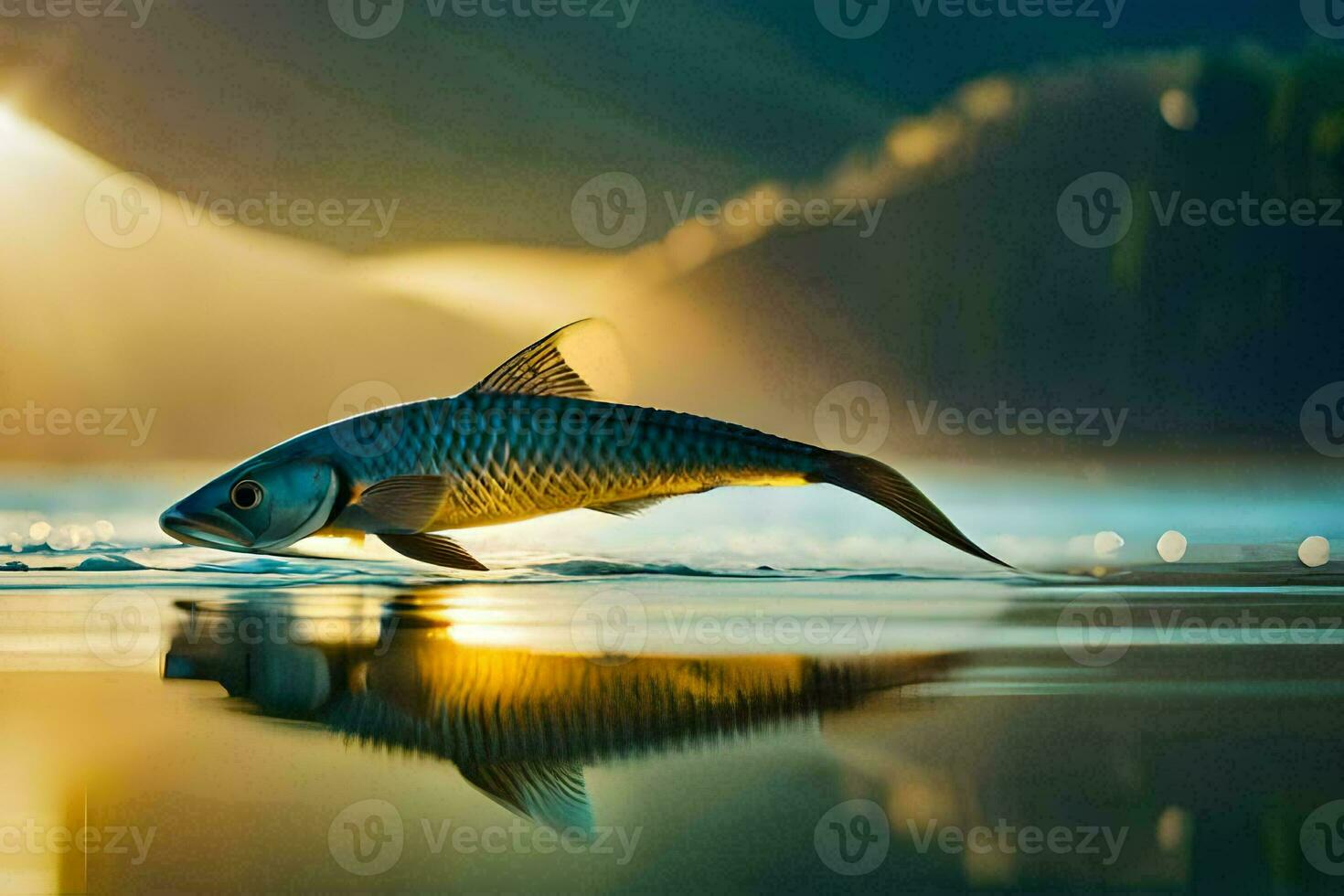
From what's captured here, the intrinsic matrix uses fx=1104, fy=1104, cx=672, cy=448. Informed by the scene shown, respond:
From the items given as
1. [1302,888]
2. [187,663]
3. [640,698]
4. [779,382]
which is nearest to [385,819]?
[640,698]

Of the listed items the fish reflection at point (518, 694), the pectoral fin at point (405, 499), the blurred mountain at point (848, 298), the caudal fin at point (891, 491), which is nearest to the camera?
the fish reflection at point (518, 694)

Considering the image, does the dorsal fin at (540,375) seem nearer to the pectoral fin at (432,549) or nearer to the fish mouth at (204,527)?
the pectoral fin at (432,549)

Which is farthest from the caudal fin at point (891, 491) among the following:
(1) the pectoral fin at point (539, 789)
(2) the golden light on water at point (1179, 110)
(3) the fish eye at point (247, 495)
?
(2) the golden light on water at point (1179, 110)

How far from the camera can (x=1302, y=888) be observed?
0.55m

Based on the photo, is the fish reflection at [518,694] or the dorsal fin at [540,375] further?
the dorsal fin at [540,375]

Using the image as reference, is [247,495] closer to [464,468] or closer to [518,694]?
[464,468]

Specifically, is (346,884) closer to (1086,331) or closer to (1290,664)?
(1290,664)

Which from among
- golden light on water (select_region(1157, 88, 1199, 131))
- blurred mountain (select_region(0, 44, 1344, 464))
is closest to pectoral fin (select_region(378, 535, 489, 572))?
blurred mountain (select_region(0, 44, 1344, 464))

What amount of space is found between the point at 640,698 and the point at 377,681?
10.0 inches

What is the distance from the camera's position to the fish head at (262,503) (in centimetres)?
141

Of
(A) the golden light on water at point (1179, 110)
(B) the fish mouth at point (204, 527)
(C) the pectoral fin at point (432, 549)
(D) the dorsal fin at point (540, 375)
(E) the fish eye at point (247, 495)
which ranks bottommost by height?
(C) the pectoral fin at point (432, 549)

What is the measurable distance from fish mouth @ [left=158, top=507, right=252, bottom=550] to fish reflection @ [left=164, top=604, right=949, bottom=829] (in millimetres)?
119

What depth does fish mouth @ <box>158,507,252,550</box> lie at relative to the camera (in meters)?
1.40

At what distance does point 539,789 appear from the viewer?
0.69 m
